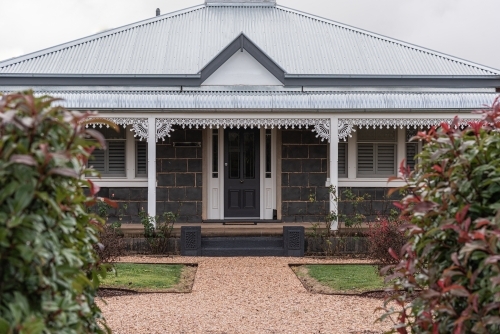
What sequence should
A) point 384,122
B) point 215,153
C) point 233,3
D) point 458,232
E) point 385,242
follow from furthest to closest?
point 233,3, point 215,153, point 384,122, point 385,242, point 458,232

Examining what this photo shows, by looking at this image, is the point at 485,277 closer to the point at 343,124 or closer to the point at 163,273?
the point at 163,273

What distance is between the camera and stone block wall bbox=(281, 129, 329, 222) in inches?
673

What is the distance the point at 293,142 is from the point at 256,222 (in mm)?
2138

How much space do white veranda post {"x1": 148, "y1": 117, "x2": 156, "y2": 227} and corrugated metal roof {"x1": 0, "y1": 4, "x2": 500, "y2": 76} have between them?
322 centimetres

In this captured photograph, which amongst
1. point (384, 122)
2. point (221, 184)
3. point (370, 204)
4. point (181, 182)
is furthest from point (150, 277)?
point (370, 204)

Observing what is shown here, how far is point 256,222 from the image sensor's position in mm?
16688

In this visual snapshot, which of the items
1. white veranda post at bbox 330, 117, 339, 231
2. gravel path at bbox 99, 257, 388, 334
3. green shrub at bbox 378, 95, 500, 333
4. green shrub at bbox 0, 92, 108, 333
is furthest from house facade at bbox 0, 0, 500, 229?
green shrub at bbox 0, 92, 108, 333

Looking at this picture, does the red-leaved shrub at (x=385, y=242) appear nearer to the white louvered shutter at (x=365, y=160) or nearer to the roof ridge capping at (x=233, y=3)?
the white louvered shutter at (x=365, y=160)

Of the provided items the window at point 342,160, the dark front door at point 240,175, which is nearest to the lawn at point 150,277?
the dark front door at point 240,175

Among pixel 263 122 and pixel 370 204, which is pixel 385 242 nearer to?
pixel 263 122

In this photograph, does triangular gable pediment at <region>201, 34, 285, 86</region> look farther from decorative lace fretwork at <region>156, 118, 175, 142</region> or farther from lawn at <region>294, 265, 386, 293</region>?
lawn at <region>294, 265, 386, 293</region>

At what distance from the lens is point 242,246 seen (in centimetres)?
1500

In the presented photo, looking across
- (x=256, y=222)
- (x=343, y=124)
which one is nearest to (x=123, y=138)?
(x=256, y=222)

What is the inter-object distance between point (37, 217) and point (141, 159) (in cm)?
1410
